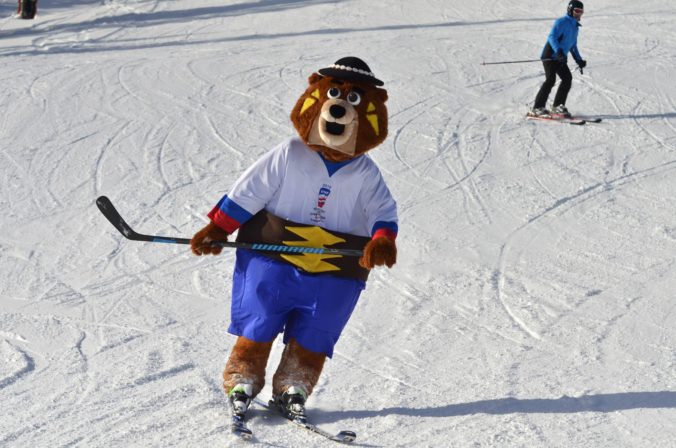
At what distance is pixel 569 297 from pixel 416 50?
8124 millimetres

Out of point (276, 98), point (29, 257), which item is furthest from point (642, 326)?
point (276, 98)

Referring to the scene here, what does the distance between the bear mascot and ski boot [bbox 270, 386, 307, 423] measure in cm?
2

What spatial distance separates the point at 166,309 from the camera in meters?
6.09

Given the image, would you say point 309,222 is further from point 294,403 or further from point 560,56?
point 560,56

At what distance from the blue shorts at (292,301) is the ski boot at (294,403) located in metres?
0.24

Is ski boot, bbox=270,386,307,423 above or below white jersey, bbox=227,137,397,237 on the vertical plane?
below

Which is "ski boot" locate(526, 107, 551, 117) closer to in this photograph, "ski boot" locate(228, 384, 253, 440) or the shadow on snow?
the shadow on snow

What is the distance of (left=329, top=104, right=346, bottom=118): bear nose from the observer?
456 cm

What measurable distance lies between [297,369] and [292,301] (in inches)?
12.4

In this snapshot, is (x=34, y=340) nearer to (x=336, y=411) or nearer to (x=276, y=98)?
(x=336, y=411)

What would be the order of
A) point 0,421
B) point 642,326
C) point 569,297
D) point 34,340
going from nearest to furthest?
point 0,421
point 34,340
point 642,326
point 569,297

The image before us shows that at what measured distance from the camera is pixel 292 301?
4672mm

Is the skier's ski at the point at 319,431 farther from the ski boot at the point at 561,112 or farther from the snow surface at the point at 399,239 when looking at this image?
the ski boot at the point at 561,112

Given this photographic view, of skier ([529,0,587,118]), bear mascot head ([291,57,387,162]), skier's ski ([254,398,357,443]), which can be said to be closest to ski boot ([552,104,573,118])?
skier ([529,0,587,118])
